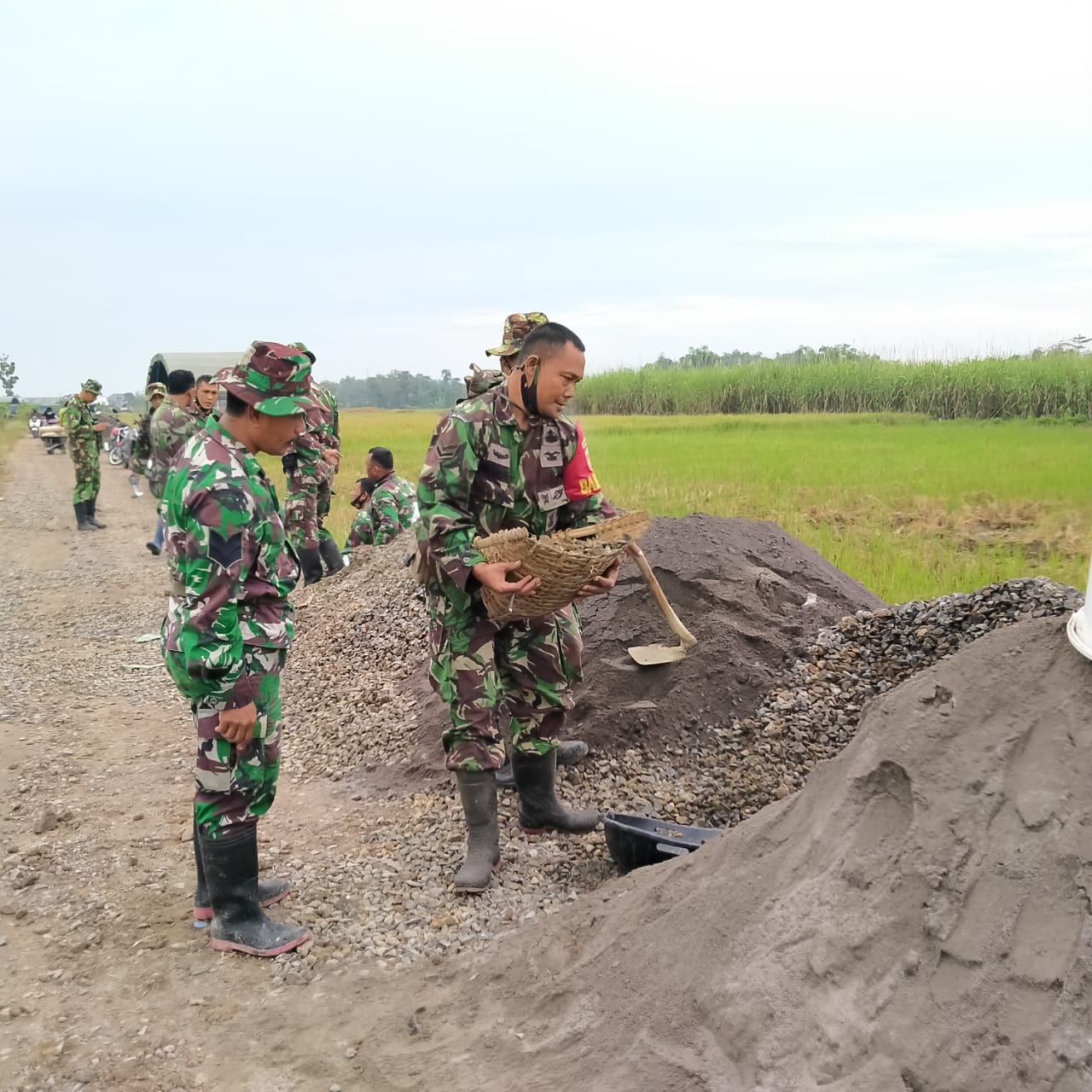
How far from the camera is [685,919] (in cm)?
264

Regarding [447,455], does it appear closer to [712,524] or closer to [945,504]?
[712,524]

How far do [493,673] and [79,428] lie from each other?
36.4 feet

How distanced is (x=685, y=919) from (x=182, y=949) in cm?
174

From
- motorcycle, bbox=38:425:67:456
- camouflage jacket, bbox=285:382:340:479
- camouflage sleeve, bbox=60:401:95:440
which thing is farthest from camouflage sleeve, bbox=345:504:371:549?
motorcycle, bbox=38:425:67:456

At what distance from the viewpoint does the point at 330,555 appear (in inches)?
379

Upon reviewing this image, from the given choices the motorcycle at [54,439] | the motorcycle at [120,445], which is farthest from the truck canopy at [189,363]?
the motorcycle at [54,439]

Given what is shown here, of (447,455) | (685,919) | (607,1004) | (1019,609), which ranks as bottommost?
(607,1004)

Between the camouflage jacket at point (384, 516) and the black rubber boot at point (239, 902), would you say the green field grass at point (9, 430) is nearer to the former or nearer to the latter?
the camouflage jacket at point (384, 516)

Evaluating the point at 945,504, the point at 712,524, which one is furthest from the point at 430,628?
the point at 945,504

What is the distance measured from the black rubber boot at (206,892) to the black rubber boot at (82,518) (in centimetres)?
1185

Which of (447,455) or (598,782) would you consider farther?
(598,782)

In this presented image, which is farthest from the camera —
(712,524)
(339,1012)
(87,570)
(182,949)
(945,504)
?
(87,570)

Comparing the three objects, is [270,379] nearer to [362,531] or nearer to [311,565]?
[311,565]

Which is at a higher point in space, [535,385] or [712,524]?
[535,385]
